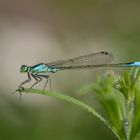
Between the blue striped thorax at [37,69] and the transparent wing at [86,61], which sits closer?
the blue striped thorax at [37,69]

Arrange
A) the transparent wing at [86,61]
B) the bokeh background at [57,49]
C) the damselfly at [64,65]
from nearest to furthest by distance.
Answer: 1. the damselfly at [64,65]
2. the transparent wing at [86,61]
3. the bokeh background at [57,49]

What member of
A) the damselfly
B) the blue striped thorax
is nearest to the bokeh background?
the damselfly

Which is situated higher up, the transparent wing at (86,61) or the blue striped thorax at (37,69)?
the transparent wing at (86,61)

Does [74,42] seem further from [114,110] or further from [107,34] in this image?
[114,110]

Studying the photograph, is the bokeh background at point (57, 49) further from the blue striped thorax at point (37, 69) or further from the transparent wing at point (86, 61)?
the blue striped thorax at point (37, 69)

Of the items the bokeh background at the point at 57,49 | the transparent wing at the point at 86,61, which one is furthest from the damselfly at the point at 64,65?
the bokeh background at the point at 57,49

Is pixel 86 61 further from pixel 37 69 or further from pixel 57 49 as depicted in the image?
pixel 57 49

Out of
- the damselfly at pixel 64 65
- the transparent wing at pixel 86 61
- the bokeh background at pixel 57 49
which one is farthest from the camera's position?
the bokeh background at pixel 57 49
